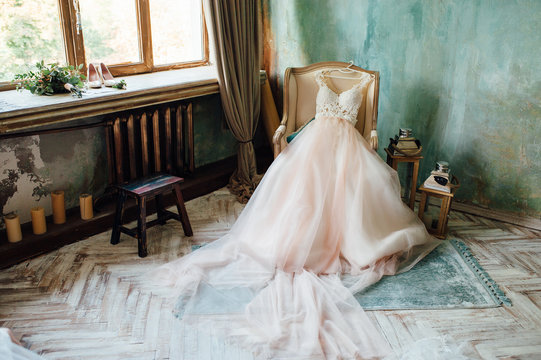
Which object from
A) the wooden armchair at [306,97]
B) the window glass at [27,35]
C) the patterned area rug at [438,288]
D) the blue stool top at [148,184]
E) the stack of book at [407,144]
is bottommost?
the patterned area rug at [438,288]

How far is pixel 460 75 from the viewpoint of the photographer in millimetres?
3553

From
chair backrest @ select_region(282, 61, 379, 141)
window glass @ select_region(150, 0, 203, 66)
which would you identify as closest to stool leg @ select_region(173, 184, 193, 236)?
chair backrest @ select_region(282, 61, 379, 141)

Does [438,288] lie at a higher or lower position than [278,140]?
lower

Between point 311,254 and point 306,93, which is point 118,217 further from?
point 306,93

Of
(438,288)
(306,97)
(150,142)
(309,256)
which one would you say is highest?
(306,97)

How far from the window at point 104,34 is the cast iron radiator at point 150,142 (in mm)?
442

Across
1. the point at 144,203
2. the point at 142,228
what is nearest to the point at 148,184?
the point at 144,203

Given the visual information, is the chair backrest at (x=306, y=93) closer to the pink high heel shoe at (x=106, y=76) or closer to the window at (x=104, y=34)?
the window at (x=104, y=34)

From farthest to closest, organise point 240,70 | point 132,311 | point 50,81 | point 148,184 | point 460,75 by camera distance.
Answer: point 240,70
point 460,75
point 148,184
point 50,81
point 132,311

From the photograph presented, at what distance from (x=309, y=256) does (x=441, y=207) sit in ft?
3.76

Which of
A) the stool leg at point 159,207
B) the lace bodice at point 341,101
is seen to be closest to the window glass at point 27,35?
the stool leg at point 159,207

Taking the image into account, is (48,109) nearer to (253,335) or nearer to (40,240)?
(40,240)

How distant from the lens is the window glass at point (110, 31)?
130 inches

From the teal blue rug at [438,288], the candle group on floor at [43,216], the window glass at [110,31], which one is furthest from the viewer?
the window glass at [110,31]
